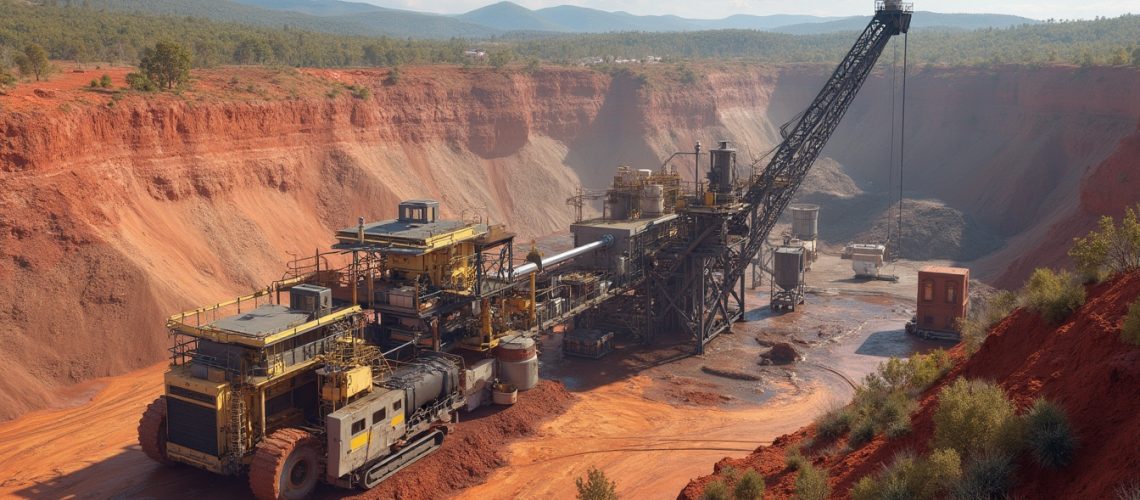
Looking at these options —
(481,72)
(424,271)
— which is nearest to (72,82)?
(424,271)

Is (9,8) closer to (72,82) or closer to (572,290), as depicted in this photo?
(72,82)

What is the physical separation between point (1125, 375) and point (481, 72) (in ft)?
219

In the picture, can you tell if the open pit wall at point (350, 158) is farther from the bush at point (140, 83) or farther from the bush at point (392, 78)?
the bush at point (140, 83)

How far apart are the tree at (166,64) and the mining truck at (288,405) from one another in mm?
28867

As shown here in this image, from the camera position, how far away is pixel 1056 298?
1633cm

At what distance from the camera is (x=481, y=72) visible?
75.0 m

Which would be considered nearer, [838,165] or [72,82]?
[72,82]

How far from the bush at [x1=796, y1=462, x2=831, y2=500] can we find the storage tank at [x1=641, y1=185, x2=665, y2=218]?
2624cm

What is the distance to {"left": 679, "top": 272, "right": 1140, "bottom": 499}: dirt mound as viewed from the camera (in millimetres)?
11414

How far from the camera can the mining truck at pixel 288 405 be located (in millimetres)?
22156

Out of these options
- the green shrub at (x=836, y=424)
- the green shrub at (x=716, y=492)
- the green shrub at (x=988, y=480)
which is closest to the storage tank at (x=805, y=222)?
the green shrub at (x=836, y=424)

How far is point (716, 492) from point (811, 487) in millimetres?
2235

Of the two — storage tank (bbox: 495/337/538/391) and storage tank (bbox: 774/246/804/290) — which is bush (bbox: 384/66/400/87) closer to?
storage tank (bbox: 774/246/804/290)

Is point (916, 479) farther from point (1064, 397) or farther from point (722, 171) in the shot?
point (722, 171)
